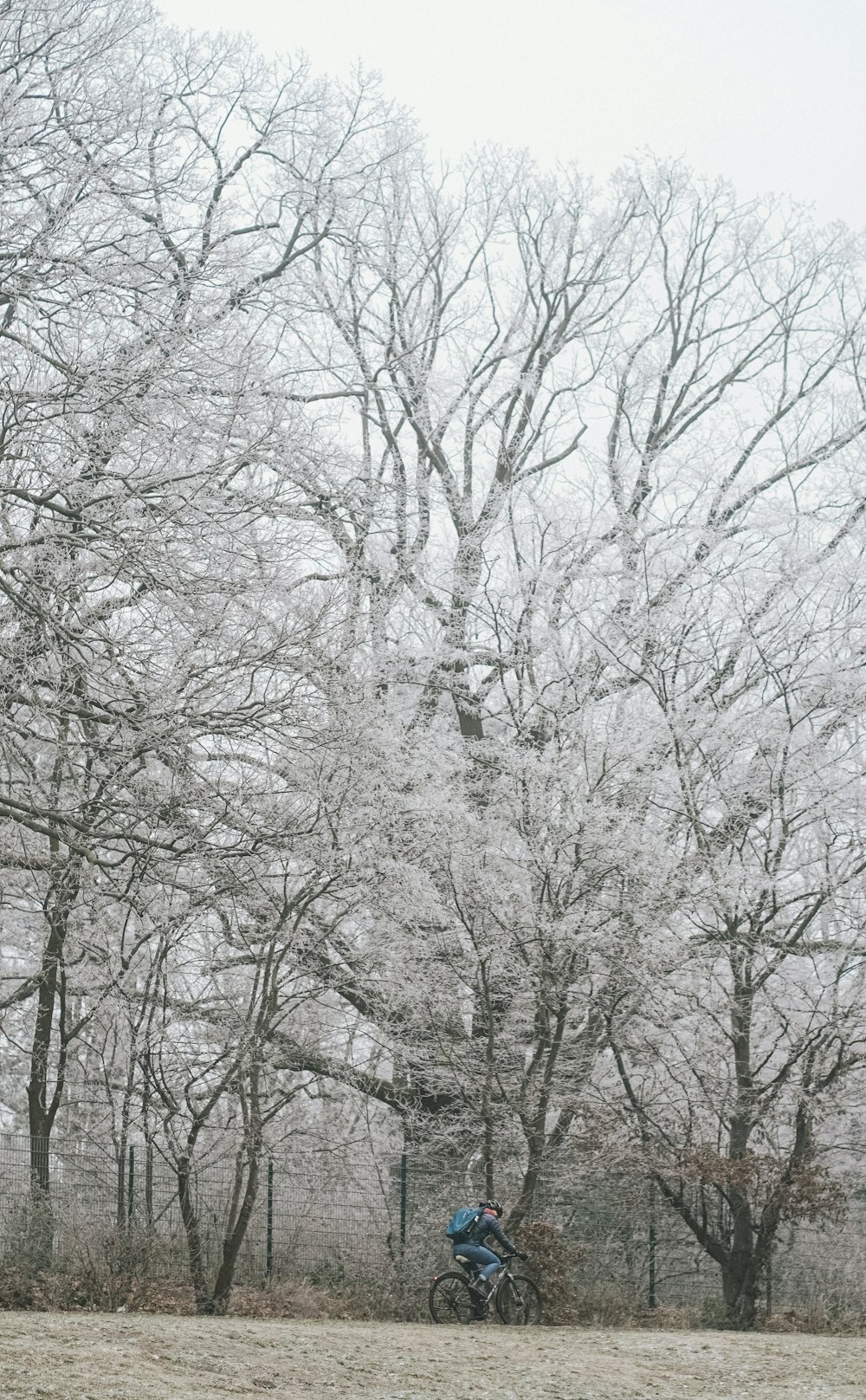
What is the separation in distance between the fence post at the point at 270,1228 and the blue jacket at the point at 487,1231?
227 centimetres

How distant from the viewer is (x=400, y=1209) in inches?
494

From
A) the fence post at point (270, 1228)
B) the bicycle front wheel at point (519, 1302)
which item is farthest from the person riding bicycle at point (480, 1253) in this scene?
the fence post at point (270, 1228)

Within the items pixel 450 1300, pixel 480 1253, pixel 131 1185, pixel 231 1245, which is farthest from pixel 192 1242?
pixel 450 1300

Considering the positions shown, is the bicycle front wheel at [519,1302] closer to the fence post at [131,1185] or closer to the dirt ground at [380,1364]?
the dirt ground at [380,1364]

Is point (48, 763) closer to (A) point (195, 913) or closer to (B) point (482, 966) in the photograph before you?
(A) point (195, 913)

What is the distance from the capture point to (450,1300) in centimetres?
1102

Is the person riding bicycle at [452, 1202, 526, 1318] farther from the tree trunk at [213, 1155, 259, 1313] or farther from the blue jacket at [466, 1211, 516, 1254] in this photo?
the tree trunk at [213, 1155, 259, 1313]

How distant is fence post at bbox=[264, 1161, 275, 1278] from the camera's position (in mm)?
12141

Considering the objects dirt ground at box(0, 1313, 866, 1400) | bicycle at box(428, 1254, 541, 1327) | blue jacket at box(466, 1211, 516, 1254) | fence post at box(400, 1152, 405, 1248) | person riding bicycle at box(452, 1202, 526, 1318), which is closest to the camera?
dirt ground at box(0, 1313, 866, 1400)

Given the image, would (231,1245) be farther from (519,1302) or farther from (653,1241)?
(653,1241)

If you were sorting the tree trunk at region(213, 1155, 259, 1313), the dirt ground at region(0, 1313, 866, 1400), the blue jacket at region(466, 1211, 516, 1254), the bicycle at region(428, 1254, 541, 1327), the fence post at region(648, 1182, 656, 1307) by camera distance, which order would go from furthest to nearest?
the fence post at region(648, 1182, 656, 1307) < the bicycle at region(428, 1254, 541, 1327) < the blue jacket at region(466, 1211, 516, 1254) < the tree trunk at region(213, 1155, 259, 1313) < the dirt ground at region(0, 1313, 866, 1400)

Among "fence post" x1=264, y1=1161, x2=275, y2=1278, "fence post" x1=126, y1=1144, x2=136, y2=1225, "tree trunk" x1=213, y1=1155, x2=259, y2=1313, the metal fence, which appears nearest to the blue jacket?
the metal fence

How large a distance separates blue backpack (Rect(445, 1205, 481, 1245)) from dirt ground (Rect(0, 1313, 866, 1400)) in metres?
0.67

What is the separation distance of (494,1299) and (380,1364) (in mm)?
3343
